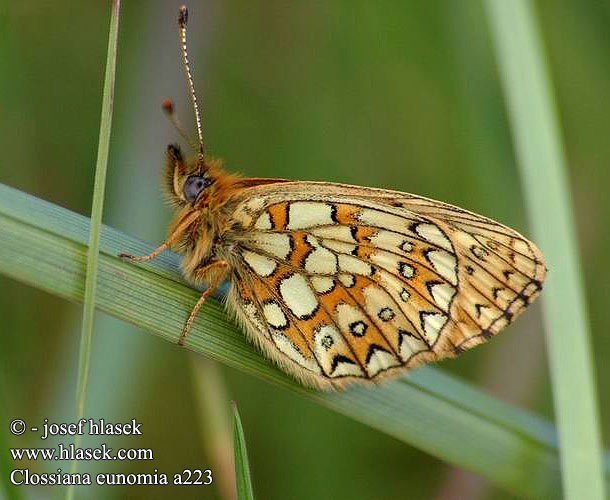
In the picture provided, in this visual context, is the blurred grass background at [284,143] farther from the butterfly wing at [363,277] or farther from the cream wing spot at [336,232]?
the cream wing spot at [336,232]

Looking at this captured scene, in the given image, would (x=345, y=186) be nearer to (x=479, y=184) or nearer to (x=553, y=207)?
(x=553, y=207)

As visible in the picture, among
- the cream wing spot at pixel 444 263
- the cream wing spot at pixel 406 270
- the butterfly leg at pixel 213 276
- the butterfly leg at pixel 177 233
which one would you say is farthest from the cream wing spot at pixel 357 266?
the butterfly leg at pixel 177 233

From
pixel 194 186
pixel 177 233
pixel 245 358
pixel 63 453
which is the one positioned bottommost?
pixel 63 453

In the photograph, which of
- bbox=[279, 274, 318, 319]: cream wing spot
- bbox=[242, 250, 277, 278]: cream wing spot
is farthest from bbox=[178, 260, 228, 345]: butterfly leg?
bbox=[279, 274, 318, 319]: cream wing spot

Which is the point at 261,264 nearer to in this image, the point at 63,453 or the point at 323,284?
the point at 323,284

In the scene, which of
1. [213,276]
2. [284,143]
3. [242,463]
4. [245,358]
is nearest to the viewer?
[242,463]

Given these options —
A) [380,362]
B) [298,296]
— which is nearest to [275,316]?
[298,296]
